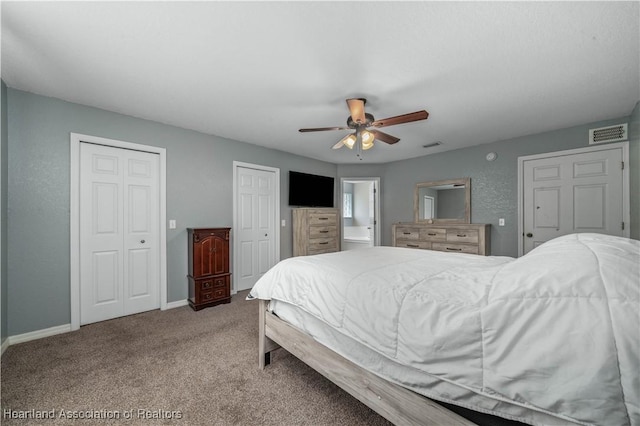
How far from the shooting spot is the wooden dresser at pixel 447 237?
384 centimetres

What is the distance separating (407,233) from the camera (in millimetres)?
4566

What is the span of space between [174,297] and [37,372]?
1440 mm

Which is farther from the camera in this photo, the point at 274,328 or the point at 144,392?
the point at 274,328

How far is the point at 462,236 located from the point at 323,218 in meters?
2.29

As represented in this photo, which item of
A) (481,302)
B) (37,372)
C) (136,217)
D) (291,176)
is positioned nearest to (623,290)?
(481,302)

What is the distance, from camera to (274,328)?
183cm

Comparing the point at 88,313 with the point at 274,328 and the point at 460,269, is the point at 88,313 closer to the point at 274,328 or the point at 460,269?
the point at 274,328

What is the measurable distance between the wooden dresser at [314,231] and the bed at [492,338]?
2.93m

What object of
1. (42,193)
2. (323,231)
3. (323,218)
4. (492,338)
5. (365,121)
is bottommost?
(492,338)

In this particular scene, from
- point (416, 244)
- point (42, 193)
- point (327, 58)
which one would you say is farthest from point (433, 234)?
point (42, 193)

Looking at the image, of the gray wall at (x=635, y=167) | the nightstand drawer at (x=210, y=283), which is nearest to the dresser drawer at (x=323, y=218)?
the nightstand drawer at (x=210, y=283)

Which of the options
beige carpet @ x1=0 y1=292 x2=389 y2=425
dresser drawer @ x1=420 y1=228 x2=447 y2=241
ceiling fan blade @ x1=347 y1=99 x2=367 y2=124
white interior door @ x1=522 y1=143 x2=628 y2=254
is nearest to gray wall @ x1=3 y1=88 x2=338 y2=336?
beige carpet @ x1=0 y1=292 x2=389 y2=425

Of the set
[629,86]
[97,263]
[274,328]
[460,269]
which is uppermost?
[629,86]

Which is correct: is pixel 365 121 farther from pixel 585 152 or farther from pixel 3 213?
pixel 3 213
